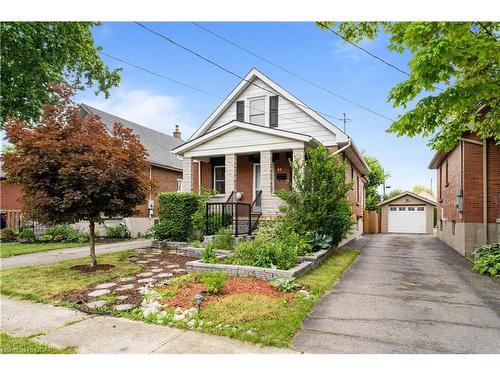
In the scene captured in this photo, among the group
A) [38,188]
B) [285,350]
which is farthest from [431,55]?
[38,188]

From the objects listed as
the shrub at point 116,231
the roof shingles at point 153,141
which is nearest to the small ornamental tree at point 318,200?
the shrub at point 116,231

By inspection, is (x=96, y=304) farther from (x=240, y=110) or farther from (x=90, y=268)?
(x=240, y=110)

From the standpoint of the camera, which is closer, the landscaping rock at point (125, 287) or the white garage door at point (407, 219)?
the landscaping rock at point (125, 287)

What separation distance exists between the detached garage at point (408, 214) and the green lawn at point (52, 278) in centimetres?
1940

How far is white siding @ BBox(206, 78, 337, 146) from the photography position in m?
11.3

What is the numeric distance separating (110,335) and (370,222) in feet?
66.9

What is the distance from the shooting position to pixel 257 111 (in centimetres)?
1256

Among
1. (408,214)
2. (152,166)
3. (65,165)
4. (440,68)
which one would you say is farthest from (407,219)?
(65,165)

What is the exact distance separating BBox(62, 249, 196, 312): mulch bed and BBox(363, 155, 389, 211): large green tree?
20919 millimetres

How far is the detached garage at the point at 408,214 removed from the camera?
2130 cm

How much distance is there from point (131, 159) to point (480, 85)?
6.52 metres

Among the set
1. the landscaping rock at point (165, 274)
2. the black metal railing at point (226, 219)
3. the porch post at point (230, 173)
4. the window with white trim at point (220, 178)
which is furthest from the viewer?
the window with white trim at point (220, 178)

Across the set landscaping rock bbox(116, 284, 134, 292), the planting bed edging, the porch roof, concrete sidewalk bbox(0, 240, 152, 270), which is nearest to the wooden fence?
the porch roof

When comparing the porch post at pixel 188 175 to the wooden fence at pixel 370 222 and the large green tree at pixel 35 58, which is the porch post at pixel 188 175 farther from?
the wooden fence at pixel 370 222
